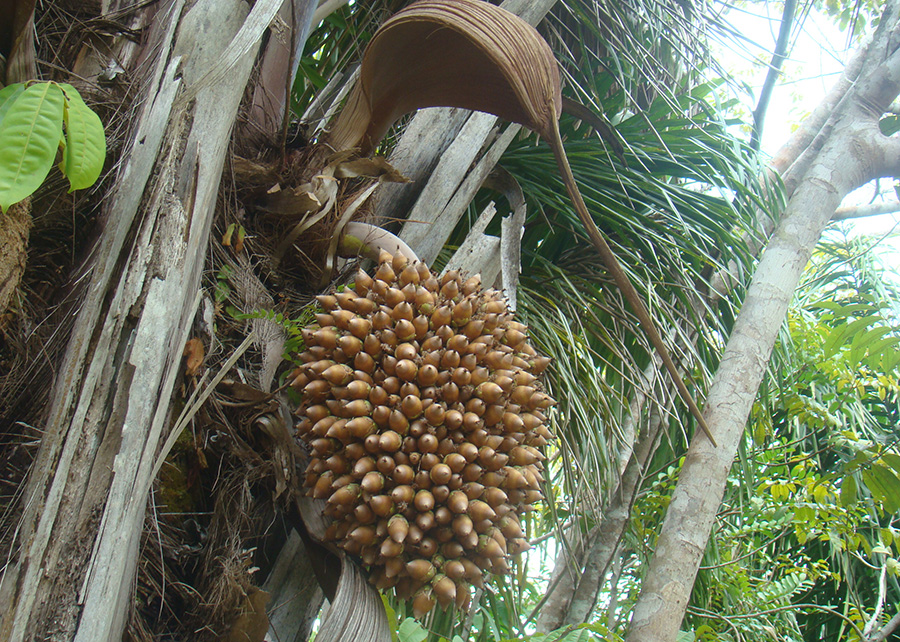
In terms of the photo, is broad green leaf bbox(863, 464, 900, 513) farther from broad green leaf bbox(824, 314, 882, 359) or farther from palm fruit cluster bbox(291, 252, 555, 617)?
palm fruit cluster bbox(291, 252, 555, 617)

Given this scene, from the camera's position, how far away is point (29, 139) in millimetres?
811

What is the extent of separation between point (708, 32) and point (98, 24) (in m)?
1.50

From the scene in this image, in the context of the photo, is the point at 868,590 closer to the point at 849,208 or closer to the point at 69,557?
the point at 849,208

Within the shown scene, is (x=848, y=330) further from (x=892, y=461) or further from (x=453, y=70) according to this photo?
(x=453, y=70)

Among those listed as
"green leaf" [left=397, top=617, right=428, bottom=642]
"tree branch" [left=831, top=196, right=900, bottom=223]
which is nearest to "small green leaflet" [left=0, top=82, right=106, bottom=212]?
"green leaf" [left=397, top=617, right=428, bottom=642]

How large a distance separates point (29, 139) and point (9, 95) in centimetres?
12

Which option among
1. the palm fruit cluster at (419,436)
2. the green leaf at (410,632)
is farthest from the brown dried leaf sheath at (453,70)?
the green leaf at (410,632)

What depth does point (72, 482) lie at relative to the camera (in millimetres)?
793

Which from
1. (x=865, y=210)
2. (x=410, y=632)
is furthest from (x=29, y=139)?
(x=865, y=210)

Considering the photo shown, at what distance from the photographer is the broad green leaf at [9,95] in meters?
0.85

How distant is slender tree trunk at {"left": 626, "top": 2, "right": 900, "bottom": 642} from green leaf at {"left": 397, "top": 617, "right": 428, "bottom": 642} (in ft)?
1.30

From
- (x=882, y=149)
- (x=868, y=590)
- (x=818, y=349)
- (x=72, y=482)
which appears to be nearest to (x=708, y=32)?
(x=882, y=149)

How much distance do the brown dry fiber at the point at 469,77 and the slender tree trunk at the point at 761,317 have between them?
99 millimetres

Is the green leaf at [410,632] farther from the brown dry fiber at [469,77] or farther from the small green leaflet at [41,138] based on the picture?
the small green leaflet at [41,138]
